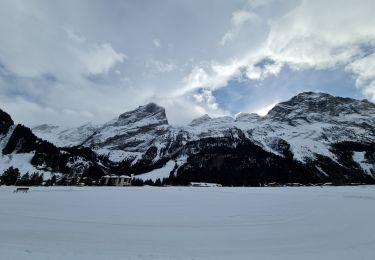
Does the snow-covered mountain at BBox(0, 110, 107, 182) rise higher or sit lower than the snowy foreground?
higher

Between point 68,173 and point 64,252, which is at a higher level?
point 68,173

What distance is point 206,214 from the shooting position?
89.5 ft

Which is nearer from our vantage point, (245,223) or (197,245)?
(197,245)

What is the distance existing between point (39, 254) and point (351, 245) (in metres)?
16.5

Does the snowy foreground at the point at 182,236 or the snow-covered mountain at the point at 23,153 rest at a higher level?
the snow-covered mountain at the point at 23,153

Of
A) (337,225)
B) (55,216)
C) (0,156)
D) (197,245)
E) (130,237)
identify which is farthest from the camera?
(0,156)

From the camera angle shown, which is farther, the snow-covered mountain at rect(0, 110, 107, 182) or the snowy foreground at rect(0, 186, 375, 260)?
the snow-covered mountain at rect(0, 110, 107, 182)

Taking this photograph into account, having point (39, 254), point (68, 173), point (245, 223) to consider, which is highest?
point (68, 173)

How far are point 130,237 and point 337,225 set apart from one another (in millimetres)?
16399

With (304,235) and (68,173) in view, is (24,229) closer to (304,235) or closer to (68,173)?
(304,235)

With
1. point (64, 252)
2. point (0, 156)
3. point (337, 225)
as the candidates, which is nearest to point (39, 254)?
point (64, 252)

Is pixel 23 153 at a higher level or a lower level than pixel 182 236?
higher

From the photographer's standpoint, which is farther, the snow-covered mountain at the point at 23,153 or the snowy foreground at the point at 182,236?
the snow-covered mountain at the point at 23,153

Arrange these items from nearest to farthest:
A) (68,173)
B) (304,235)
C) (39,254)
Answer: (39,254) → (304,235) → (68,173)
